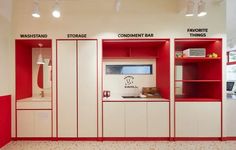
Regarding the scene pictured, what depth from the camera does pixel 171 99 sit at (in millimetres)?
4160

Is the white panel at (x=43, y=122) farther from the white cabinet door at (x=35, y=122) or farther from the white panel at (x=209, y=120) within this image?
the white panel at (x=209, y=120)

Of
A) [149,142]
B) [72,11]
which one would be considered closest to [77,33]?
[72,11]

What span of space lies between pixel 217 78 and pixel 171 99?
48.5 inches

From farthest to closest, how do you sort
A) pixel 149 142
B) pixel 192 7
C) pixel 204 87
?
pixel 204 87, pixel 149 142, pixel 192 7

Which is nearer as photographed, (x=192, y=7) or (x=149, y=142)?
(x=192, y=7)

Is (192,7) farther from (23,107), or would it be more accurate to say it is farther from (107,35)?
(23,107)

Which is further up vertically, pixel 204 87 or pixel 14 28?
pixel 14 28

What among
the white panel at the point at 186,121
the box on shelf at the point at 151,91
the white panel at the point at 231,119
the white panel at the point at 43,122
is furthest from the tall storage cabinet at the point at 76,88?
the white panel at the point at 231,119

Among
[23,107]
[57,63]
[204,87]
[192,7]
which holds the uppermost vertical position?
[192,7]

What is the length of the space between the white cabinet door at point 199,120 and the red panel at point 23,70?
3.83 metres

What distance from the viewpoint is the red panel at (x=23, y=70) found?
4.27 metres

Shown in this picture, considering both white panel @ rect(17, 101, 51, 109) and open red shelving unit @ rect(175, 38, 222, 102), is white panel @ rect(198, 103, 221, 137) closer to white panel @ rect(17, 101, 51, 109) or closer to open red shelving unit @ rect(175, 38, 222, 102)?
→ open red shelving unit @ rect(175, 38, 222, 102)

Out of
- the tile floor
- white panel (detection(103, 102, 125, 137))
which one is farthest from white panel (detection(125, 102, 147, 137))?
the tile floor

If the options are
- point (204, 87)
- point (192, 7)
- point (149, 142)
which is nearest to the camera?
point (192, 7)
